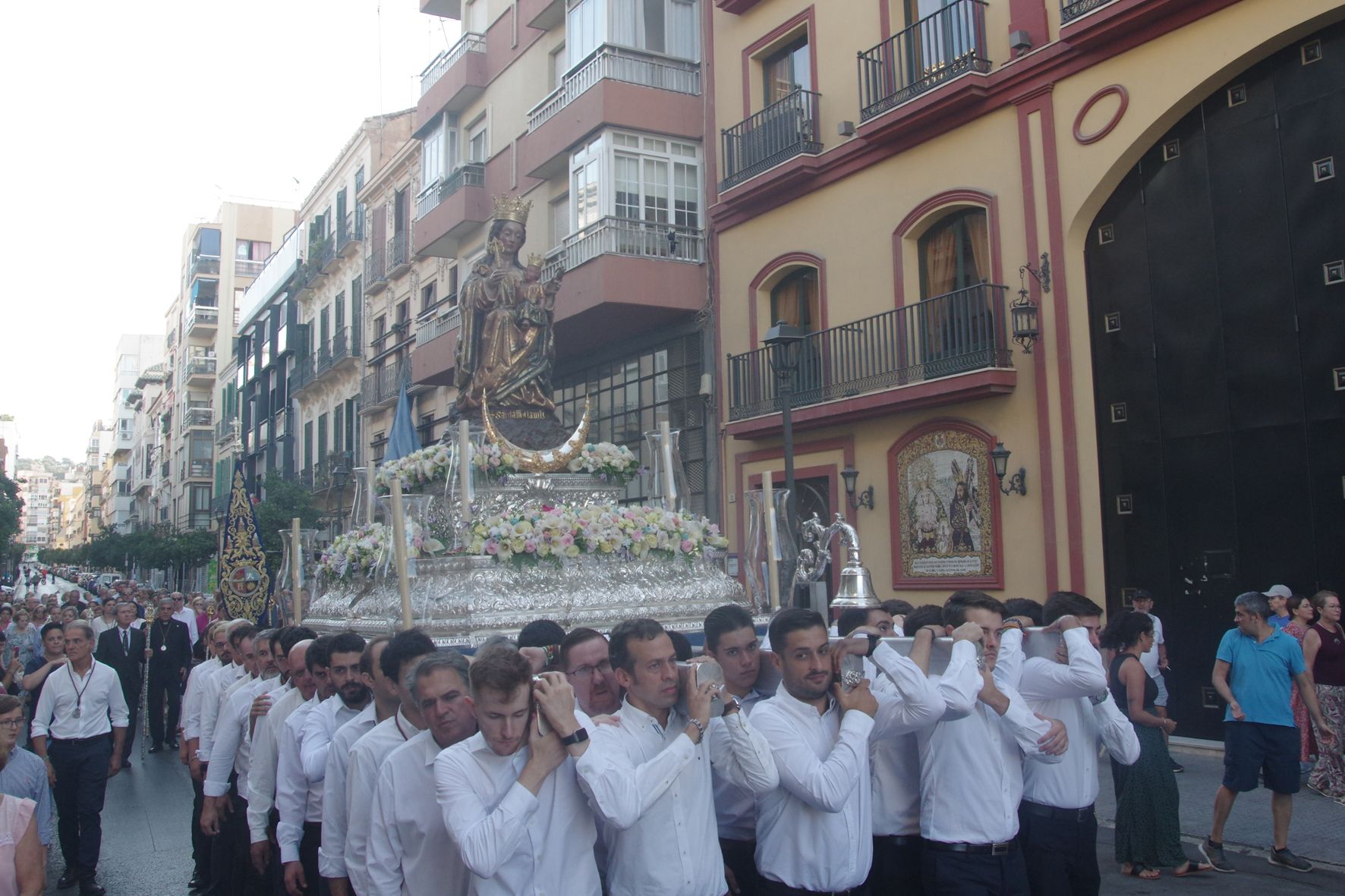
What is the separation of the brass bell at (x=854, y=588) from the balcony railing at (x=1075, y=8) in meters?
7.71

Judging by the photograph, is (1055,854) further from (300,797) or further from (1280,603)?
(1280,603)

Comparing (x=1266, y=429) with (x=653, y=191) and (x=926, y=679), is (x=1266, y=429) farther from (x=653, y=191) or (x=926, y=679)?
(x=653, y=191)

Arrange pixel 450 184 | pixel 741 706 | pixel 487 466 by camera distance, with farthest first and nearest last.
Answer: pixel 450 184 < pixel 487 466 < pixel 741 706

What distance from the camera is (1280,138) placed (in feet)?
36.9

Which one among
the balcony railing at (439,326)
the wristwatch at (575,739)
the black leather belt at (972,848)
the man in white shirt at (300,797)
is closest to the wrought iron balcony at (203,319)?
the balcony railing at (439,326)

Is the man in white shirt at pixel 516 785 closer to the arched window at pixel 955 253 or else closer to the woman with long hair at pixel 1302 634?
the woman with long hair at pixel 1302 634

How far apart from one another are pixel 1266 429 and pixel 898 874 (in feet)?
28.2

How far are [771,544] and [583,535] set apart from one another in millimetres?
1269

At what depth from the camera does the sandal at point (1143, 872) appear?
23.9 feet

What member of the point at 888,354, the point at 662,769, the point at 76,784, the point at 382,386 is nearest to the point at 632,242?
the point at 888,354

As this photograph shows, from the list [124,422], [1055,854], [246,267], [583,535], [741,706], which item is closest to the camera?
[741,706]

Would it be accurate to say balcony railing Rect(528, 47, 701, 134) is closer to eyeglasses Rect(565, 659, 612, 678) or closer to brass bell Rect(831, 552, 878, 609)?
brass bell Rect(831, 552, 878, 609)

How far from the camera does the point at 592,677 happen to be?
384 centimetres

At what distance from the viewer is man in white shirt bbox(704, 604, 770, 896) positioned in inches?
163
